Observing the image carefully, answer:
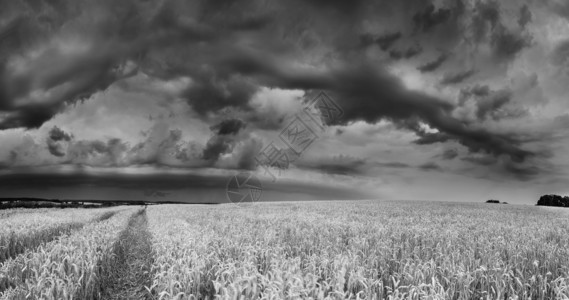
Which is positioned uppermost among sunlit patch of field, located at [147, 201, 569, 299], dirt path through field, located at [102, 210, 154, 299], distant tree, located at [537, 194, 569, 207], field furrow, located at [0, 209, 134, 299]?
distant tree, located at [537, 194, 569, 207]

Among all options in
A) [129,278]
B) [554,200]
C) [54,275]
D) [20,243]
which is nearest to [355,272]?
[54,275]

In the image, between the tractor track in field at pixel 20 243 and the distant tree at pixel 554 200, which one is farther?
the distant tree at pixel 554 200

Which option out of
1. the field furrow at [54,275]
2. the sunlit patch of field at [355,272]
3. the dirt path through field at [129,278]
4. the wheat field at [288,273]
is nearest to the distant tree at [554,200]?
the wheat field at [288,273]

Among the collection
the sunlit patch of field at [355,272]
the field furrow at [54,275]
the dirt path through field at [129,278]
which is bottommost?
the dirt path through field at [129,278]

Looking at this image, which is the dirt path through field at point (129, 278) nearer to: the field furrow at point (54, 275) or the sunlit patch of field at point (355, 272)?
the field furrow at point (54, 275)

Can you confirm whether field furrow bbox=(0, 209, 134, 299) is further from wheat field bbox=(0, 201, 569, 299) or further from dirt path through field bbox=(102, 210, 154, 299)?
dirt path through field bbox=(102, 210, 154, 299)

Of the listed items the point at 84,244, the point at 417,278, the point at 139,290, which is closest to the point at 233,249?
the point at 139,290

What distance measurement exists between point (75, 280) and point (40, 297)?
166 cm

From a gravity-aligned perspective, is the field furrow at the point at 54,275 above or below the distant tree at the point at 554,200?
below

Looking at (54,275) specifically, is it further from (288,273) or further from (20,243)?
(20,243)

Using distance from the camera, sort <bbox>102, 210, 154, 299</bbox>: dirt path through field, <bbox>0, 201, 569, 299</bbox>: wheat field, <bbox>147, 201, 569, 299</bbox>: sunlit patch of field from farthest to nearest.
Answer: <bbox>102, 210, 154, 299</bbox>: dirt path through field < <bbox>0, 201, 569, 299</bbox>: wheat field < <bbox>147, 201, 569, 299</bbox>: sunlit patch of field

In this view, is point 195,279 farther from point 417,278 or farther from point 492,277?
point 492,277

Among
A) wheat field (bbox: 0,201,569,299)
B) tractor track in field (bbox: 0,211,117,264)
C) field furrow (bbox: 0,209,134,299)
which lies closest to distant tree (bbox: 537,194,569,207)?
wheat field (bbox: 0,201,569,299)

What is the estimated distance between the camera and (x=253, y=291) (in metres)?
5.12
